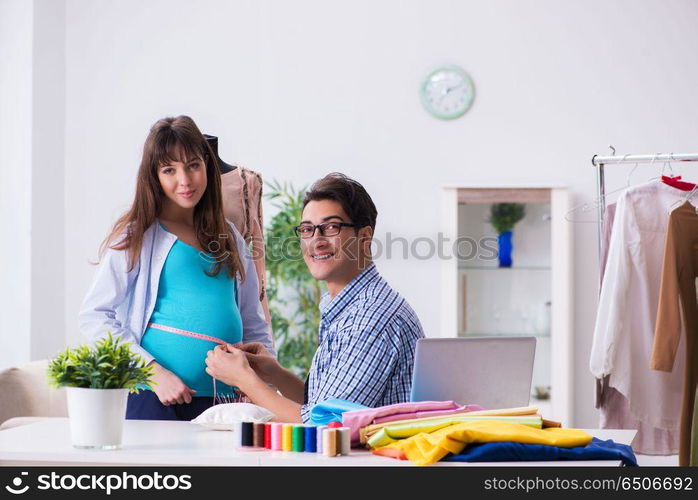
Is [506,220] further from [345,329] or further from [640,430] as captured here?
[345,329]

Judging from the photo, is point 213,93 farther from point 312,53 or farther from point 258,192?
point 258,192

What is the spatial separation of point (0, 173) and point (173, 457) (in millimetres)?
4065

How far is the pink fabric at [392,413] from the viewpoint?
5.85 ft

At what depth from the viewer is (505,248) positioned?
5.02 m

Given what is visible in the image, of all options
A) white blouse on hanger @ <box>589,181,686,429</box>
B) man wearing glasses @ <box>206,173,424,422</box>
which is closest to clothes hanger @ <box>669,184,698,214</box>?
white blouse on hanger @ <box>589,181,686,429</box>

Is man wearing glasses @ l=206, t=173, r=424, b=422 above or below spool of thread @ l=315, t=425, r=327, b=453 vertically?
above

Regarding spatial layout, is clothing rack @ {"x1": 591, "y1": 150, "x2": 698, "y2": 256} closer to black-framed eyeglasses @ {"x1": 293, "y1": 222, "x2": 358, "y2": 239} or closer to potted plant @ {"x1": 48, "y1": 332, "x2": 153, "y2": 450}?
black-framed eyeglasses @ {"x1": 293, "y1": 222, "x2": 358, "y2": 239}

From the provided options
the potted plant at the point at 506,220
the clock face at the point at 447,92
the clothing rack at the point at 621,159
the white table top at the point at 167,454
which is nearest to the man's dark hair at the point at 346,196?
the white table top at the point at 167,454

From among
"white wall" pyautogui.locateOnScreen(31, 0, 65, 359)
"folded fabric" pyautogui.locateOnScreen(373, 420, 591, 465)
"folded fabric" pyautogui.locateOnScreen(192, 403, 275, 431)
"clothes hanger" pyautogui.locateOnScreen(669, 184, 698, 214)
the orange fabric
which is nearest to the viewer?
"folded fabric" pyautogui.locateOnScreen(373, 420, 591, 465)

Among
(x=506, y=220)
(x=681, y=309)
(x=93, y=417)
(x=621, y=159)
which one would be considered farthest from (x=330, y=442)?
(x=506, y=220)

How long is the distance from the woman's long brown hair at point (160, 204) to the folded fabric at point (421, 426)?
938mm

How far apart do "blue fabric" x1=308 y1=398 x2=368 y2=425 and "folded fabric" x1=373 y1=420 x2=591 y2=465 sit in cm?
16

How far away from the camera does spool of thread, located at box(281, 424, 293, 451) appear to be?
5.76ft

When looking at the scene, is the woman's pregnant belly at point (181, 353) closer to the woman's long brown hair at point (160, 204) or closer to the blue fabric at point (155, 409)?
the blue fabric at point (155, 409)
